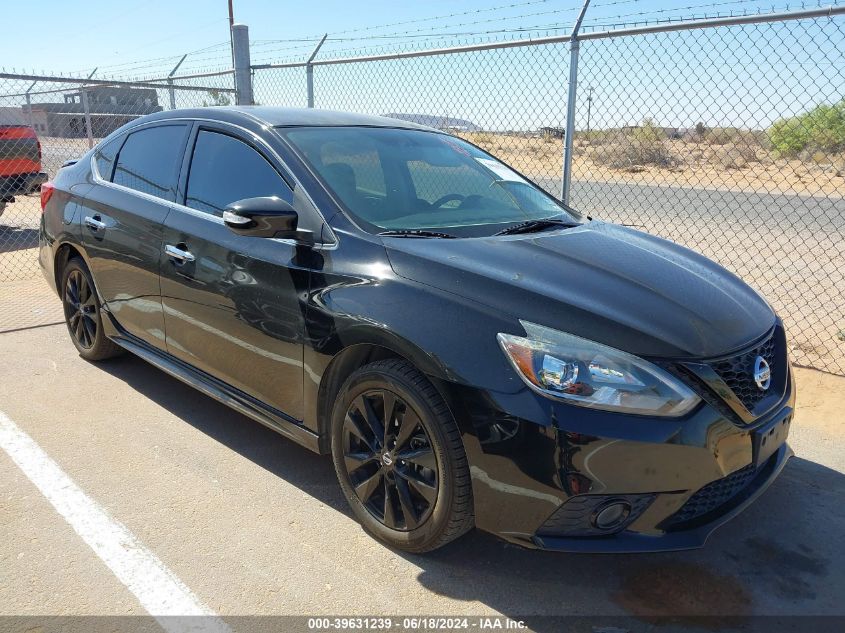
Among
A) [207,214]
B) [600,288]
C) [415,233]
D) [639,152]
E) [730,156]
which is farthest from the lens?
[730,156]

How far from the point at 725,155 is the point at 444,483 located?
2578 cm

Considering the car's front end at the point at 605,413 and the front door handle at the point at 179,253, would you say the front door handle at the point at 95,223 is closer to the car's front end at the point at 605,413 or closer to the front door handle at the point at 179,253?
the front door handle at the point at 179,253

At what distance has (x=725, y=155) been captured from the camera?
2523 centimetres

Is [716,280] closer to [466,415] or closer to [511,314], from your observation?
[511,314]

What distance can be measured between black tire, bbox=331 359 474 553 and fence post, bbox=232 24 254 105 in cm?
A: 683

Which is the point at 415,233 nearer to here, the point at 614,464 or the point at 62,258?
the point at 614,464

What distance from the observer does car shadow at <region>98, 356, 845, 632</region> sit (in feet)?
8.45

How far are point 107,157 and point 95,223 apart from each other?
548 millimetres

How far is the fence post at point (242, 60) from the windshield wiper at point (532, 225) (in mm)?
6278

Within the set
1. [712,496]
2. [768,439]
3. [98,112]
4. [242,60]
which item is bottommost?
[712,496]

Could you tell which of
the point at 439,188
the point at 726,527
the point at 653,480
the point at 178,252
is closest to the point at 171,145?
the point at 178,252

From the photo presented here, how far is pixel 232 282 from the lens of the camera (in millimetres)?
3344

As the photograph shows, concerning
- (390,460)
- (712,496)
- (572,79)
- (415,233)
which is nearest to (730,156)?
(572,79)

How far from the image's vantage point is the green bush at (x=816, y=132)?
1425cm
